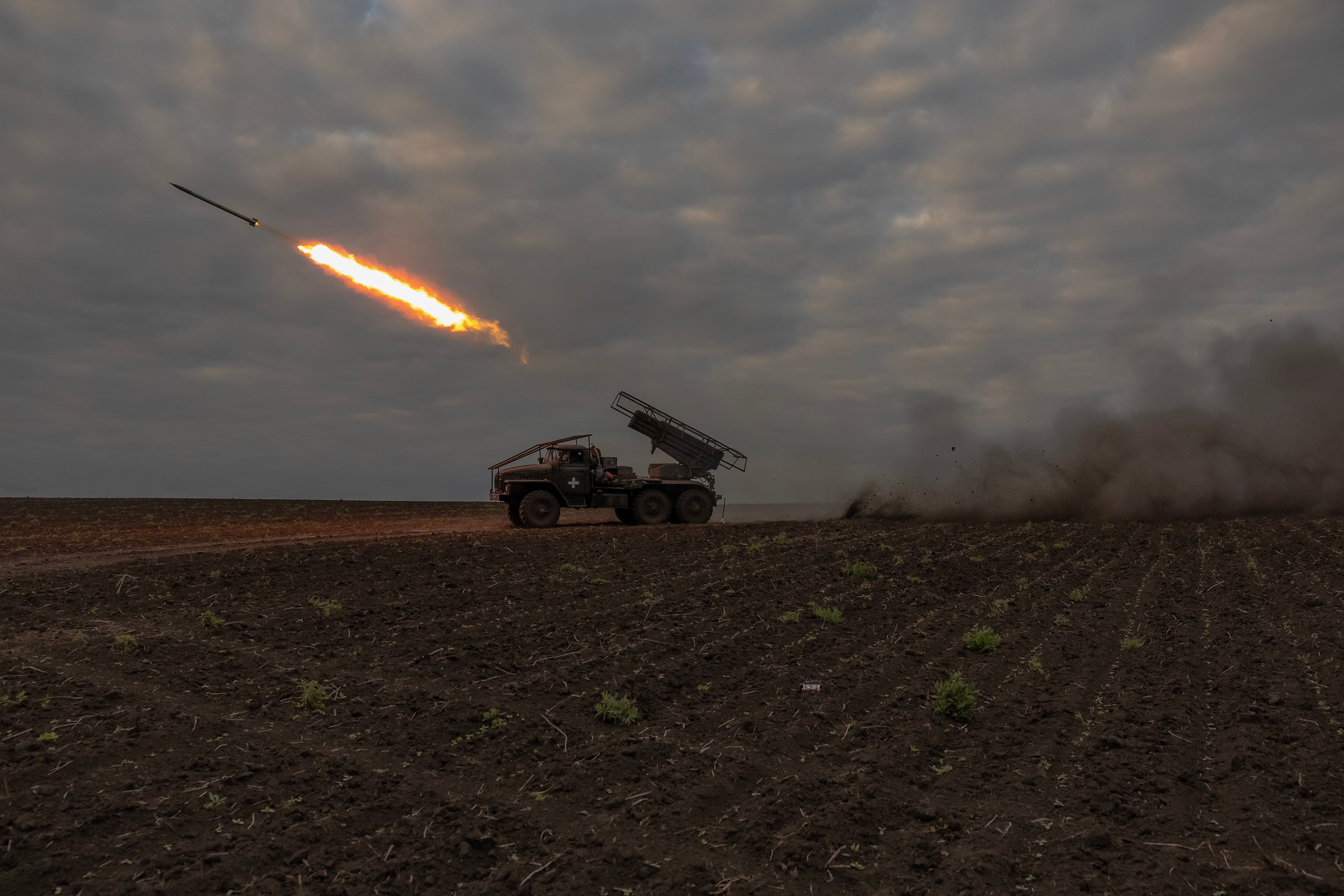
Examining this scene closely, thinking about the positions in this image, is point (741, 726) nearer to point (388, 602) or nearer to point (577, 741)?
point (577, 741)

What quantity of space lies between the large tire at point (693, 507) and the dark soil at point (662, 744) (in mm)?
15743

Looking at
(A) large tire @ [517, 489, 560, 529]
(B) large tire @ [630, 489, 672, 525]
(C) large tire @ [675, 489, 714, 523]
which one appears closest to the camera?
(A) large tire @ [517, 489, 560, 529]

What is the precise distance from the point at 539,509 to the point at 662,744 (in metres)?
21.2

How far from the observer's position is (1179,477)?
34.1 metres

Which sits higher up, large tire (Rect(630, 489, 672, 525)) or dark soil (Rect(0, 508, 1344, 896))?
large tire (Rect(630, 489, 672, 525))

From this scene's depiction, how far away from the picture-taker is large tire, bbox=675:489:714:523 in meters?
30.1

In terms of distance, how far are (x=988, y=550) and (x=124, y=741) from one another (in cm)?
1974

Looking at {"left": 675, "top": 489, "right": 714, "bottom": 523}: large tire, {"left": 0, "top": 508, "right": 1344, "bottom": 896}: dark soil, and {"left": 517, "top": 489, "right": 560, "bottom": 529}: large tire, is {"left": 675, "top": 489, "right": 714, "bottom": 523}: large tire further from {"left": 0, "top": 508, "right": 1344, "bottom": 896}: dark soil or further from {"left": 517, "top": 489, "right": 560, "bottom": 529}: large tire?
{"left": 0, "top": 508, "right": 1344, "bottom": 896}: dark soil

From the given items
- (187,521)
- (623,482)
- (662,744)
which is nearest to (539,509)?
(623,482)

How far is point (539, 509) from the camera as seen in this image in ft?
90.9

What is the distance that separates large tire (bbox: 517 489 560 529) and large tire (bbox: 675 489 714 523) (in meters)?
4.83

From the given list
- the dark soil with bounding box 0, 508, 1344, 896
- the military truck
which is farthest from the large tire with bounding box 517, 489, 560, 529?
the dark soil with bounding box 0, 508, 1344, 896

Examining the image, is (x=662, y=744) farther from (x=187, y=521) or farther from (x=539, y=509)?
(x=187, y=521)

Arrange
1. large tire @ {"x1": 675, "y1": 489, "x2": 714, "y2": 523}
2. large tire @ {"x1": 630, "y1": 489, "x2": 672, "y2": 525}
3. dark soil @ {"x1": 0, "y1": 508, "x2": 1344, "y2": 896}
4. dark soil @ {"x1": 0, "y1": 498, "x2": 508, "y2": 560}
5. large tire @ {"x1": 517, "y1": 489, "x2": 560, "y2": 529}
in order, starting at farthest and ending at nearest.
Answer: large tire @ {"x1": 675, "y1": 489, "x2": 714, "y2": 523}
large tire @ {"x1": 630, "y1": 489, "x2": 672, "y2": 525}
large tire @ {"x1": 517, "y1": 489, "x2": 560, "y2": 529}
dark soil @ {"x1": 0, "y1": 498, "x2": 508, "y2": 560}
dark soil @ {"x1": 0, "y1": 508, "x2": 1344, "y2": 896}
